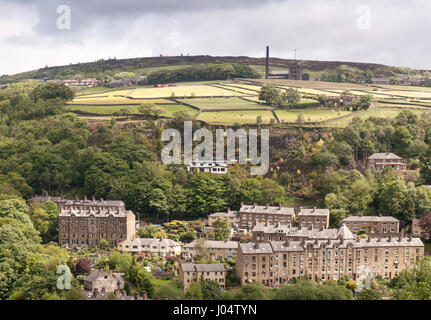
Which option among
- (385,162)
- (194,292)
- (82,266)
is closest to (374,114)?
(385,162)

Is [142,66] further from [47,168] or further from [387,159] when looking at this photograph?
[387,159]

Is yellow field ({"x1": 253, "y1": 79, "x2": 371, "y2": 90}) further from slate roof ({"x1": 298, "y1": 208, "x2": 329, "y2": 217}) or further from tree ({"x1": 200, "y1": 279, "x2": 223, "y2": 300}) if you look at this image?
tree ({"x1": 200, "y1": 279, "x2": 223, "y2": 300})

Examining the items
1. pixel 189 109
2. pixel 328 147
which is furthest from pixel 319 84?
pixel 328 147

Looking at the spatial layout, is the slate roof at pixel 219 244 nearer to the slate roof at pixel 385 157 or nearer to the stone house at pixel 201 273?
the stone house at pixel 201 273

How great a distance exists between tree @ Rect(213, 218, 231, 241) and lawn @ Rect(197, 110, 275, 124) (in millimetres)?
22310

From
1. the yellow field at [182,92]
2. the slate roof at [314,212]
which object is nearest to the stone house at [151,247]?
the slate roof at [314,212]

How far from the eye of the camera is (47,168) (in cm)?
7100

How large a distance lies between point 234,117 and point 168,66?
48993 mm

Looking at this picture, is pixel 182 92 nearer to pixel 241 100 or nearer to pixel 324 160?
pixel 241 100

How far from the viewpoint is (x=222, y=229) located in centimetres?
5703

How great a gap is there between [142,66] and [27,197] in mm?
66219

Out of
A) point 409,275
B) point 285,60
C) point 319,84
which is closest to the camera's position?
point 409,275

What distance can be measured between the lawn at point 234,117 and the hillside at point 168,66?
107 ft
